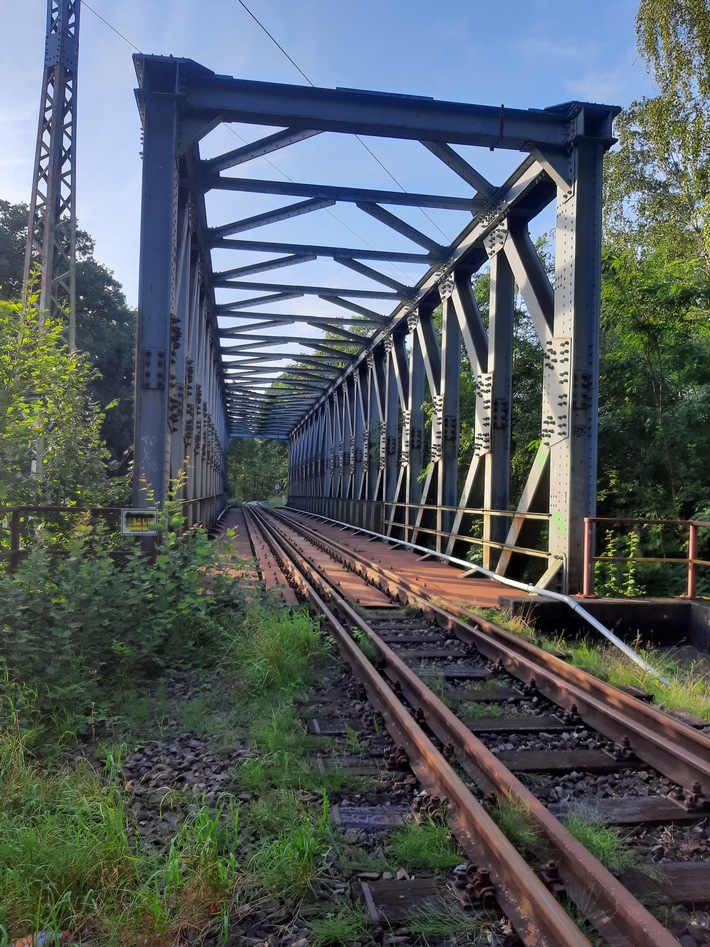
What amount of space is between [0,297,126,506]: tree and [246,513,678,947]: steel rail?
13.0 feet

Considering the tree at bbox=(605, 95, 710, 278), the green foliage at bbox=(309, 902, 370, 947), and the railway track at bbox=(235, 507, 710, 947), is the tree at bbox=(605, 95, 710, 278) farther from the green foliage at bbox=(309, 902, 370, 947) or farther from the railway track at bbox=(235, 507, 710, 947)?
the green foliage at bbox=(309, 902, 370, 947)

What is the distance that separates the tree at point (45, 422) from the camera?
611 centimetres

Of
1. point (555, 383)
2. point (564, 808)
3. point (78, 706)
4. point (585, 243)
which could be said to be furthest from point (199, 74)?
point (564, 808)

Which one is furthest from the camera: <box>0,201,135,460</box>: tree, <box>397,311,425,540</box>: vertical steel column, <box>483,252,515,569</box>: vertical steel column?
<box>0,201,135,460</box>: tree

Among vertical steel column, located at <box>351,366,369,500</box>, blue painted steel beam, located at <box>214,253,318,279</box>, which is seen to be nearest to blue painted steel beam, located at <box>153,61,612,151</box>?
blue painted steel beam, located at <box>214,253,318,279</box>

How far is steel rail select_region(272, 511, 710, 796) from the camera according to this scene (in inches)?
141

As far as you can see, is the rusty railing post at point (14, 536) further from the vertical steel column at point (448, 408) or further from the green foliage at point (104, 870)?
the vertical steel column at point (448, 408)

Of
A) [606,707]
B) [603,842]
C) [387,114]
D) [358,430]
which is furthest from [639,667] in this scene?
[358,430]

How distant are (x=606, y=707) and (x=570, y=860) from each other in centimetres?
192

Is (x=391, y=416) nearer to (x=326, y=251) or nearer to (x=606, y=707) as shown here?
(x=326, y=251)

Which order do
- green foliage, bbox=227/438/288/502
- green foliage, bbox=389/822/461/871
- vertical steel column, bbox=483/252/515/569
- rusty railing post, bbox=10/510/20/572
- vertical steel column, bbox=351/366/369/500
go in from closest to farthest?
green foliage, bbox=389/822/461/871
rusty railing post, bbox=10/510/20/572
vertical steel column, bbox=483/252/515/569
vertical steel column, bbox=351/366/369/500
green foliage, bbox=227/438/288/502

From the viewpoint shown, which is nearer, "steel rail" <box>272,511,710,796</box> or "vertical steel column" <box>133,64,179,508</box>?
"steel rail" <box>272,511,710,796</box>

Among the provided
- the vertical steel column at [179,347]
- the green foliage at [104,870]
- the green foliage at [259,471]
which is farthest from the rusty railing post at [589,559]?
the green foliage at [259,471]

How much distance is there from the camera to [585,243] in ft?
28.2
